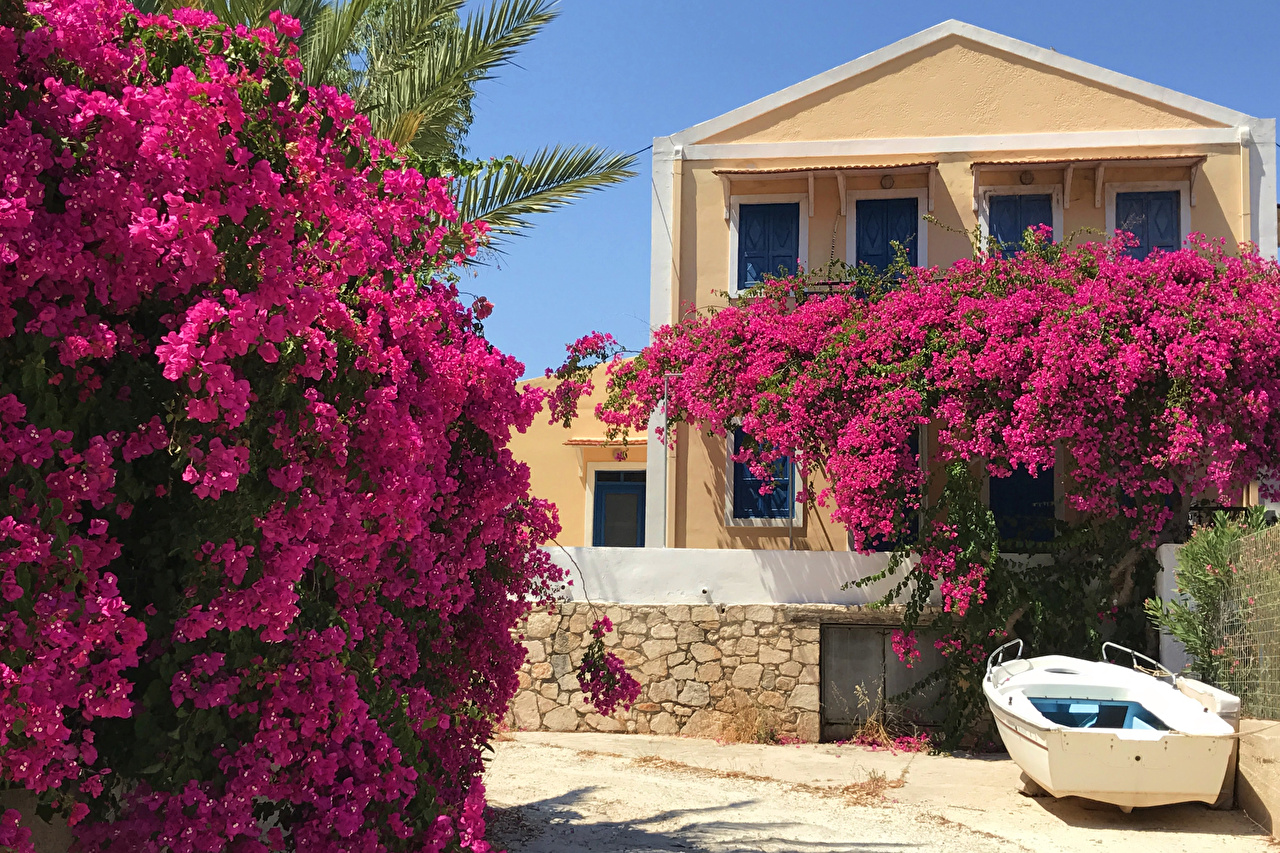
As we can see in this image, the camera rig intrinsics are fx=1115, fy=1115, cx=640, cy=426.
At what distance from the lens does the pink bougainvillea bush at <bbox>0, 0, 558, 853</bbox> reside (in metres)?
3.05

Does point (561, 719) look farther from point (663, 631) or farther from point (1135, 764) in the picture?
point (1135, 764)

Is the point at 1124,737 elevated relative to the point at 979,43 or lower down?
lower down

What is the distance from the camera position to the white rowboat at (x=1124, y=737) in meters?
8.38

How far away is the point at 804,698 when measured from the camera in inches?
504

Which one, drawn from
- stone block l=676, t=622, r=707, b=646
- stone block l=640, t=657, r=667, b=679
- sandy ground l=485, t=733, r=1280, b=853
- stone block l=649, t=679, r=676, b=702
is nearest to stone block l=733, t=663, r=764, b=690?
stone block l=676, t=622, r=707, b=646

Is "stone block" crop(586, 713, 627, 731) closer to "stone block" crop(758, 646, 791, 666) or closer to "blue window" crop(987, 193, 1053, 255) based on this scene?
"stone block" crop(758, 646, 791, 666)

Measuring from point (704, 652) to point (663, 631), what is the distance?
1.77 ft

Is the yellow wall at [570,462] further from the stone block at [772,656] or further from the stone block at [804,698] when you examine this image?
the stone block at [804,698]

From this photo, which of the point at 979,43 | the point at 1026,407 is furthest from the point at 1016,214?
the point at 1026,407

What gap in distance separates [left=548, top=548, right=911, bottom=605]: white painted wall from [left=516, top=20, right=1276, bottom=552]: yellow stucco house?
119cm

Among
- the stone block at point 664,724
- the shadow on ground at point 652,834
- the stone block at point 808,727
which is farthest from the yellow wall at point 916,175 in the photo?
the shadow on ground at point 652,834

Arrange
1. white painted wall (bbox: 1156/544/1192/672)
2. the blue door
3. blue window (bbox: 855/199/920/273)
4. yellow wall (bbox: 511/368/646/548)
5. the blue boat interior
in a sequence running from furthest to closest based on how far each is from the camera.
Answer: yellow wall (bbox: 511/368/646/548) → the blue door → blue window (bbox: 855/199/920/273) → white painted wall (bbox: 1156/544/1192/672) → the blue boat interior

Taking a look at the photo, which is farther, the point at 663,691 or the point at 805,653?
the point at 663,691

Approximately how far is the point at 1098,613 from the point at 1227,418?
2.46 metres
